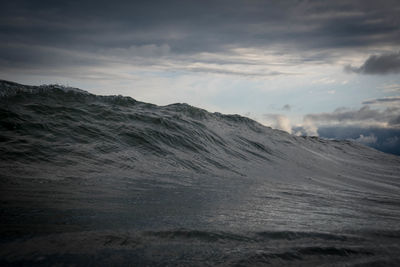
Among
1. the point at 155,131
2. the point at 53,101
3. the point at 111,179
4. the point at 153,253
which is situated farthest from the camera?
the point at 53,101

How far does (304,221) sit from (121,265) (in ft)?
6.94

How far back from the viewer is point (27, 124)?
286 inches

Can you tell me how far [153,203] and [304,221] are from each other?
1800mm

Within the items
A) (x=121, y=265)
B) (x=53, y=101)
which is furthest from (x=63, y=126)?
(x=121, y=265)

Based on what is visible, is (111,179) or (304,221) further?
(111,179)

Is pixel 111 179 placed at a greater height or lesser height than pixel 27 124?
lesser

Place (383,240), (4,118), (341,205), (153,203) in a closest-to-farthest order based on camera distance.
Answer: (383,240) < (153,203) < (341,205) < (4,118)

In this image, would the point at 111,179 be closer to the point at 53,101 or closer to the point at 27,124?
the point at 27,124

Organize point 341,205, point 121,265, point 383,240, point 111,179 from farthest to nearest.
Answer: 1. point 111,179
2. point 341,205
3. point 383,240
4. point 121,265

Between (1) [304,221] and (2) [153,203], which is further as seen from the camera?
(2) [153,203]

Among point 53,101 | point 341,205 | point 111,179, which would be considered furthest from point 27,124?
point 341,205

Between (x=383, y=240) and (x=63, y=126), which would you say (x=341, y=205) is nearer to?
(x=383, y=240)

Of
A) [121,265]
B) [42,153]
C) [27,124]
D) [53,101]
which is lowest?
[121,265]

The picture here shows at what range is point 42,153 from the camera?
18.5 ft
